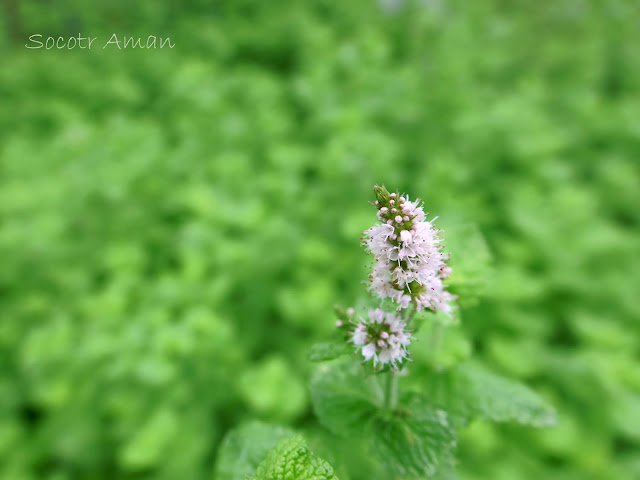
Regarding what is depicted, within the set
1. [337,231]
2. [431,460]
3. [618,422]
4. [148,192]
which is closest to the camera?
[431,460]

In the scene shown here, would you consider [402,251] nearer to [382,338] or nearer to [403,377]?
[382,338]

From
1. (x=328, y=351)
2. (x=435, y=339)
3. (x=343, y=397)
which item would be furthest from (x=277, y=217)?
(x=328, y=351)

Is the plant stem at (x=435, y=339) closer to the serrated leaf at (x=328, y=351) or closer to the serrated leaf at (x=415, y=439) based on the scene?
the serrated leaf at (x=415, y=439)

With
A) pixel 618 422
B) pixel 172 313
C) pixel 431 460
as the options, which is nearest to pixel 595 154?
pixel 618 422

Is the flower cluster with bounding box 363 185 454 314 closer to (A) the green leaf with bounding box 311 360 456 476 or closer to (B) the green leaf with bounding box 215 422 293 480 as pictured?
(A) the green leaf with bounding box 311 360 456 476

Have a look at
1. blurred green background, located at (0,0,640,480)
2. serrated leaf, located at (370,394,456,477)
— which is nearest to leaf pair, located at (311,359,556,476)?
serrated leaf, located at (370,394,456,477)

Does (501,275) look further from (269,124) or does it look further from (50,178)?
(50,178)
